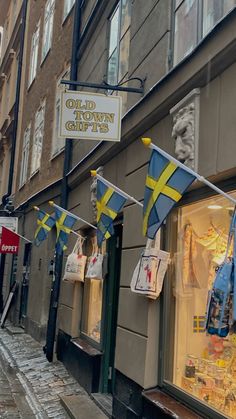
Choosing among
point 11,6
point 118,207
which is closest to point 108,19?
point 118,207

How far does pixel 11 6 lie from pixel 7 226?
13.5 metres

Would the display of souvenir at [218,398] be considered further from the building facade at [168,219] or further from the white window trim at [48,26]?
the white window trim at [48,26]

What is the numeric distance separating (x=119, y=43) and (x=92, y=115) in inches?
78.6

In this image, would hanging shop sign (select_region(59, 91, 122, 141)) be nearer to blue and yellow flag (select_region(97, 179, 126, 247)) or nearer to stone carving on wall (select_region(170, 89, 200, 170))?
blue and yellow flag (select_region(97, 179, 126, 247))

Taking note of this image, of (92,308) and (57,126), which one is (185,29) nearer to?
(92,308)

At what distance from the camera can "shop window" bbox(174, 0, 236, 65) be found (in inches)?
191

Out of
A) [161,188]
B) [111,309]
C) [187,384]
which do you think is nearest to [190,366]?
[187,384]

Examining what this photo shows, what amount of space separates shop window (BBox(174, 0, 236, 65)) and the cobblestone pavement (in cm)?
460

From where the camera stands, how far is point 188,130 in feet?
15.9

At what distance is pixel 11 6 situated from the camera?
24.4 meters

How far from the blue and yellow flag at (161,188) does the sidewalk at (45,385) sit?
9.84 ft

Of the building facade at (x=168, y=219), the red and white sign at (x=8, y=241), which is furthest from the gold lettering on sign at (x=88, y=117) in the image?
the red and white sign at (x=8, y=241)

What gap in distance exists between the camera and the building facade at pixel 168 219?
4.48 m

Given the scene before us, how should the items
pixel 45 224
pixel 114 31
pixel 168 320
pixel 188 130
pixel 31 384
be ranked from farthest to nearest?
pixel 45 224 < pixel 114 31 < pixel 31 384 < pixel 168 320 < pixel 188 130
